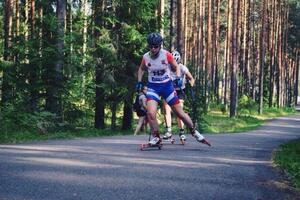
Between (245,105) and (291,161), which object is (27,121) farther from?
(245,105)

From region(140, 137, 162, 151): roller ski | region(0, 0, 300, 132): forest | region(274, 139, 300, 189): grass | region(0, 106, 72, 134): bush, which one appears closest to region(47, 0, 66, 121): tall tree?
region(0, 0, 300, 132): forest

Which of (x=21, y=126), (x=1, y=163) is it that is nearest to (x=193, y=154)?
(x=1, y=163)

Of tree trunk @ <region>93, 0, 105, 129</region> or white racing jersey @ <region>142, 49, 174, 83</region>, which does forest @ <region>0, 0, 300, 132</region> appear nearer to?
tree trunk @ <region>93, 0, 105, 129</region>

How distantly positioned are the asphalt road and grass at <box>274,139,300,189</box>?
0.57ft

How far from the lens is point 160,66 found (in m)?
9.40

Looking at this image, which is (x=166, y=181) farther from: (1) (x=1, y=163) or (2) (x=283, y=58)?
(2) (x=283, y=58)

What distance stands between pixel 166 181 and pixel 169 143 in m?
5.28

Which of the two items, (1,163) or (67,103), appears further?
(67,103)

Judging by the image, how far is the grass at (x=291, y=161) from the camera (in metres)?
7.00

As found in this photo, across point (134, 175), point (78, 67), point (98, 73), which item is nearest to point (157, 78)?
point (134, 175)

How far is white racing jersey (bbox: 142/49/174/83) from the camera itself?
9391 mm

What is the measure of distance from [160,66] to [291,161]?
3052 millimetres

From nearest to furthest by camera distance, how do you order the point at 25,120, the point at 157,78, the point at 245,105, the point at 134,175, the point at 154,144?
the point at 134,175 → the point at 157,78 → the point at 154,144 → the point at 25,120 → the point at 245,105

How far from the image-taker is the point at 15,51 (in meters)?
15.5
